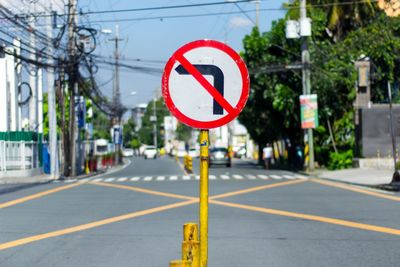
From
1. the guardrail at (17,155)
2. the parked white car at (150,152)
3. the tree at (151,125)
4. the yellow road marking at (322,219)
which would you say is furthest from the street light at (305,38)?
the tree at (151,125)

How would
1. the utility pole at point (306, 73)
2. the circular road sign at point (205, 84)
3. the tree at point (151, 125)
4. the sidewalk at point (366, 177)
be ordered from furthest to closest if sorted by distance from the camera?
1. the tree at point (151, 125)
2. the utility pole at point (306, 73)
3. the sidewalk at point (366, 177)
4. the circular road sign at point (205, 84)

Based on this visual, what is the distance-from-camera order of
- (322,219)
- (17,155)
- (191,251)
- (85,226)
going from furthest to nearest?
1. (17,155)
2. (322,219)
3. (85,226)
4. (191,251)

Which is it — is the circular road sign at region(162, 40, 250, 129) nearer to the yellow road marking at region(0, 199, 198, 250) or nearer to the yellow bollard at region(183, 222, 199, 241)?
the yellow bollard at region(183, 222, 199, 241)

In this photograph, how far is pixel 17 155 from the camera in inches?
1542

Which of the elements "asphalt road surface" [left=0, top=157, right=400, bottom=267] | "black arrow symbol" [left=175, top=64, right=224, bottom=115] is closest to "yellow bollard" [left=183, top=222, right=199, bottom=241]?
"black arrow symbol" [left=175, top=64, right=224, bottom=115]

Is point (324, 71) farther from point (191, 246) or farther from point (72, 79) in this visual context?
point (191, 246)

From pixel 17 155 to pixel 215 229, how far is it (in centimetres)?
2695

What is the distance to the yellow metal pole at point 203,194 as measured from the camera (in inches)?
235

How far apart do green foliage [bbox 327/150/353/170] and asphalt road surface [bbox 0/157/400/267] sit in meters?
18.1

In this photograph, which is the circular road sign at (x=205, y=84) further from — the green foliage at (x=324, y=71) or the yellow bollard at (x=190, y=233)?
the green foliage at (x=324, y=71)

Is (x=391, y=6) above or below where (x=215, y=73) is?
above

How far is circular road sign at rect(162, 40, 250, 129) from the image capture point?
234 inches

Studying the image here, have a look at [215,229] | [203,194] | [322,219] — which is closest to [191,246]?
[203,194]

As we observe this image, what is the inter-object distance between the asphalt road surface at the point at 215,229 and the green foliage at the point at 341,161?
18060 mm
